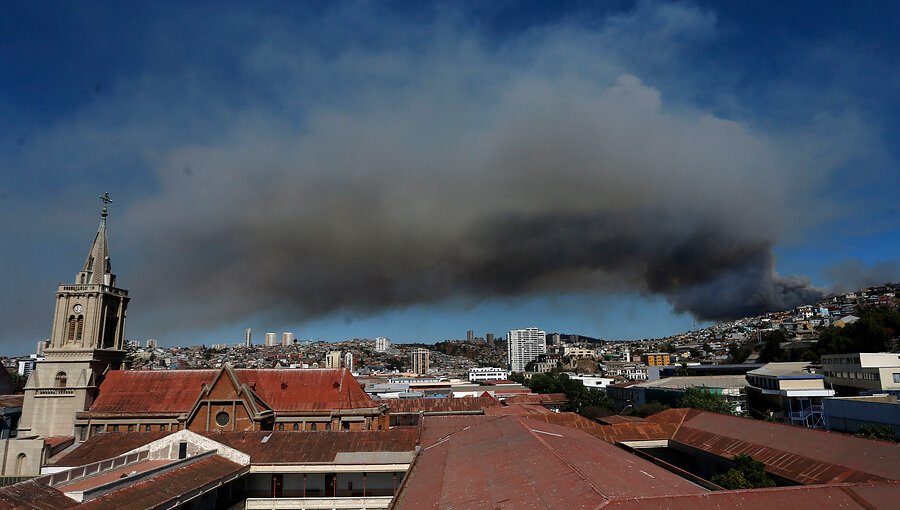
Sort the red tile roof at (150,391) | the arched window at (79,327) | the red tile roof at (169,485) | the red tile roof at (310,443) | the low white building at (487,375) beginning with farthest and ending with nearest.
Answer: the low white building at (487,375) < the arched window at (79,327) < the red tile roof at (150,391) < the red tile roof at (310,443) < the red tile roof at (169,485)

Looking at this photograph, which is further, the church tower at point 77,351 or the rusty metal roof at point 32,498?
the church tower at point 77,351

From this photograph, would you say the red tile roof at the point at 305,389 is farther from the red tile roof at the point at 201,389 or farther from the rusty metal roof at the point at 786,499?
the rusty metal roof at the point at 786,499

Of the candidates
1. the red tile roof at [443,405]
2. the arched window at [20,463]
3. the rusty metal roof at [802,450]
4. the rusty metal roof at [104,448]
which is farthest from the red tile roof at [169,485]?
the red tile roof at [443,405]

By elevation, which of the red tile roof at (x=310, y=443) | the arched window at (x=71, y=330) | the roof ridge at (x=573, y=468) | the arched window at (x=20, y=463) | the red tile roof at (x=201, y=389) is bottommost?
the arched window at (x=20, y=463)

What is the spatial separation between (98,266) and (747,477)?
186 ft

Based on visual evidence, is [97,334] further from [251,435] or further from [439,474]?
[439,474]

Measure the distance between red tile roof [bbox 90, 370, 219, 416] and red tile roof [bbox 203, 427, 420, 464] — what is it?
1225cm

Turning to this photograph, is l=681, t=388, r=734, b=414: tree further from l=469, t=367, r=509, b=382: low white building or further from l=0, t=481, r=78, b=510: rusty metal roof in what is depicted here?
l=469, t=367, r=509, b=382: low white building

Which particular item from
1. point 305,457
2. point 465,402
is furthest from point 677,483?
point 465,402

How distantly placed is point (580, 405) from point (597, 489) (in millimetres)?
71064

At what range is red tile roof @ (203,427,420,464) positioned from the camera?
35844 millimetres

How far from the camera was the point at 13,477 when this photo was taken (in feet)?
129

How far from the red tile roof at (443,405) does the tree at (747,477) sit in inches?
1553

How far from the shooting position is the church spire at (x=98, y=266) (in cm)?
5278
